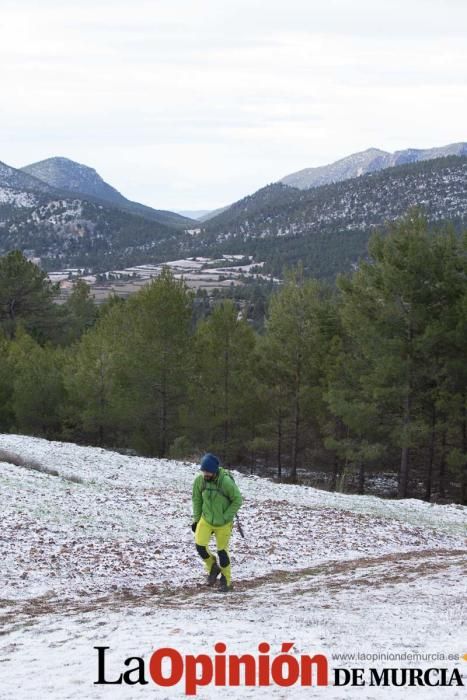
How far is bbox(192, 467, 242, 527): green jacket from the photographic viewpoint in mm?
11000

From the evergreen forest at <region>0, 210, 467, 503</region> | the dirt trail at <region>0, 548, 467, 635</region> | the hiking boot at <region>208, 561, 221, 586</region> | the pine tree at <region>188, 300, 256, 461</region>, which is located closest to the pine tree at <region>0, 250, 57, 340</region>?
the evergreen forest at <region>0, 210, 467, 503</region>

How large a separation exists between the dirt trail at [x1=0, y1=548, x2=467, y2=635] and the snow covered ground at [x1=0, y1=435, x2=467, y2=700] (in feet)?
0.13

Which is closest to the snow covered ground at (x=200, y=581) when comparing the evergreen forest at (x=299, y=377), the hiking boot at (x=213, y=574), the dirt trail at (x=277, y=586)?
the dirt trail at (x=277, y=586)

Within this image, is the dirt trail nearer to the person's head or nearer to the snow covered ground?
the snow covered ground

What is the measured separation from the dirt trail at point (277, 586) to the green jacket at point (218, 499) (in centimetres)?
126

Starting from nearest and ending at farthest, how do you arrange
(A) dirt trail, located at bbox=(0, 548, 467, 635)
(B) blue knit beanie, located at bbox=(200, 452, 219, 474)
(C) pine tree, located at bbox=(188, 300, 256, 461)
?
(A) dirt trail, located at bbox=(0, 548, 467, 635) < (B) blue knit beanie, located at bbox=(200, 452, 219, 474) < (C) pine tree, located at bbox=(188, 300, 256, 461)

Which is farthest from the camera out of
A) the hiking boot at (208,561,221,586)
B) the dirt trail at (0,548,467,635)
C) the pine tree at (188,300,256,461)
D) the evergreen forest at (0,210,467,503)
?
the pine tree at (188,300,256,461)

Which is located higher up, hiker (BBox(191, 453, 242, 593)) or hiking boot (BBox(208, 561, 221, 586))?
hiker (BBox(191, 453, 242, 593))

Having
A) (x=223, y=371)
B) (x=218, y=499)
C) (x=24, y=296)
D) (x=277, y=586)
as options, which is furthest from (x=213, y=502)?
(x=24, y=296)

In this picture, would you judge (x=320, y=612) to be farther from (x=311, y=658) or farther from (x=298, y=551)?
(x=298, y=551)

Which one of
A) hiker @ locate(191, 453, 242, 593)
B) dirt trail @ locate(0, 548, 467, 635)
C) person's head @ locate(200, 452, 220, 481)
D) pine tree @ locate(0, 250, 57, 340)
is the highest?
pine tree @ locate(0, 250, 57, 340)

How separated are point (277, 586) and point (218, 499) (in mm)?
2378

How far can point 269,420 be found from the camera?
3706 centimetres

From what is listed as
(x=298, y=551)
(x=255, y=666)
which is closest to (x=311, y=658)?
(x=255, y=666)
